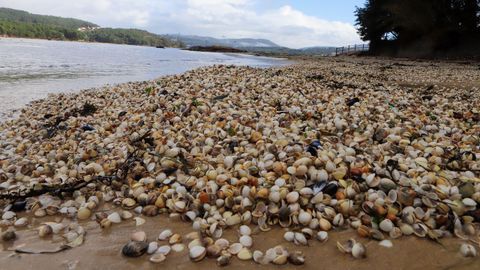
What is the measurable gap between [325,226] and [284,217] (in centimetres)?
35

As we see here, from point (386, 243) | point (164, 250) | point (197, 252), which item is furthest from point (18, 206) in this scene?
point (386, 243)

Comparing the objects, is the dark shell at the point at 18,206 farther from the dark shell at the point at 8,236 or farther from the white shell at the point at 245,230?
the white shell at the point at 245,230

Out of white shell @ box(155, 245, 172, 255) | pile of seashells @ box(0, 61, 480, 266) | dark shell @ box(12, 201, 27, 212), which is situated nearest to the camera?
white shell @ box(155, 245, 172, 255)

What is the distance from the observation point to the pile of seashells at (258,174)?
2.81 m

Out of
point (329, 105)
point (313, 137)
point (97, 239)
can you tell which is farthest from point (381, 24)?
point (97, 239)

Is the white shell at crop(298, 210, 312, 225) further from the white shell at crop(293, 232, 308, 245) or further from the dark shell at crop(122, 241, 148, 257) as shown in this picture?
the dark shell at crop(122, 241, 148, 257)

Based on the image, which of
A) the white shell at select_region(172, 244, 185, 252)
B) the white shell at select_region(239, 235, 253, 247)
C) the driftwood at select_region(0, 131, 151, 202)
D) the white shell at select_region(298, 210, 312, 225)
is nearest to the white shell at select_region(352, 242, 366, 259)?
the white shell at select_region(298, 210, 312, 225)

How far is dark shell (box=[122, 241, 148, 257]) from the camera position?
2.64m

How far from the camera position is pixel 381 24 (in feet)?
140

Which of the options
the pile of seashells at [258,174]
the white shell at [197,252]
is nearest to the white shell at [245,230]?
the pile of seashells at [258,174]

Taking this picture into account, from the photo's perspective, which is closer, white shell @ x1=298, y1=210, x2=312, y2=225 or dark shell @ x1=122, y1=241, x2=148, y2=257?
dark shell @ x1=122, y1=241, x2=148, y2=257

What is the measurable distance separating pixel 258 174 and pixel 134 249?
1.49 metres

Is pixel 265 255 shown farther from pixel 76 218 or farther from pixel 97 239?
pixel 76 218

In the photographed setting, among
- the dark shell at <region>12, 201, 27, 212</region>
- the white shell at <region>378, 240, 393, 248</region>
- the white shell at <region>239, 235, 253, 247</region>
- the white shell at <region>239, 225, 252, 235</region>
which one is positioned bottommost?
the dark shell at <region>12, 201, 27, 212</region>
